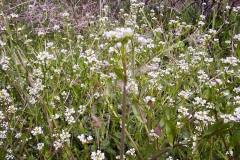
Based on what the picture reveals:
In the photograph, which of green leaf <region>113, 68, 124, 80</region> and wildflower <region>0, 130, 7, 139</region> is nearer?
green leaf <region>113, 68, 124, 80</region>

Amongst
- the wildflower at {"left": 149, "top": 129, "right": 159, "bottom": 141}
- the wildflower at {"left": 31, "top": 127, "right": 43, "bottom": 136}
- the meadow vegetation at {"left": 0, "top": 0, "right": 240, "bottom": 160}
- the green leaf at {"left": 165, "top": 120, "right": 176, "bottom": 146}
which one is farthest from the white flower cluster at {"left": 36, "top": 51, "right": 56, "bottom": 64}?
the green leaf at {"left": 165, "top": 120, "right": 176, "bottom": 146}

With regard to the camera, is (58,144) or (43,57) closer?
(58,144)

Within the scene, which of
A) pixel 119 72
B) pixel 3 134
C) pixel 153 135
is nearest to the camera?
pixel 119 72

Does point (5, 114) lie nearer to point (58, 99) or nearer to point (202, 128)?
point (58, 99)

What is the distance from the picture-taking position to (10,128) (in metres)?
1.35

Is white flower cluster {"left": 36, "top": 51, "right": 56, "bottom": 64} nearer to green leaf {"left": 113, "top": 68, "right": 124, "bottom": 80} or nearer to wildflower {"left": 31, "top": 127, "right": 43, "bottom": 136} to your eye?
wildflower {"left": 31, "top": 127, "right": 43, "bottom": 136}

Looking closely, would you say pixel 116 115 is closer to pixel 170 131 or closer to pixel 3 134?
pixel 170 131

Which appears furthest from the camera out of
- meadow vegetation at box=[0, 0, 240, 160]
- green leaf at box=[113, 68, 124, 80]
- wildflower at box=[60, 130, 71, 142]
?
wildflower at box=[60, 130, 71, 142]

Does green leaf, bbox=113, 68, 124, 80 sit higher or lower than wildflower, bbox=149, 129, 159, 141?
higher

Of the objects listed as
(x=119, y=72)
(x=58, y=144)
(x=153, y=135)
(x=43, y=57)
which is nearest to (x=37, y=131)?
(x=58, y=144)

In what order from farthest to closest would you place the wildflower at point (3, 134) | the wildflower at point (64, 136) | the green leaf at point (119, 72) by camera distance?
the wildflower at point (3, 134), the wildflower at point (64, 136), the green leaf at point (119, 72)

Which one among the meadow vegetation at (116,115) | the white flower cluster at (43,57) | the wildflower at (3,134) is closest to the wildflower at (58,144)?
the meadow vegetation at (116,115)

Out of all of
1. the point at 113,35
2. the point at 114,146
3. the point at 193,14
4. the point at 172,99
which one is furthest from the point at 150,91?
the point at 193,14

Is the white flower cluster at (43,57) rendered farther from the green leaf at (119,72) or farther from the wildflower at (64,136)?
→ the green leaf at (119,72)
